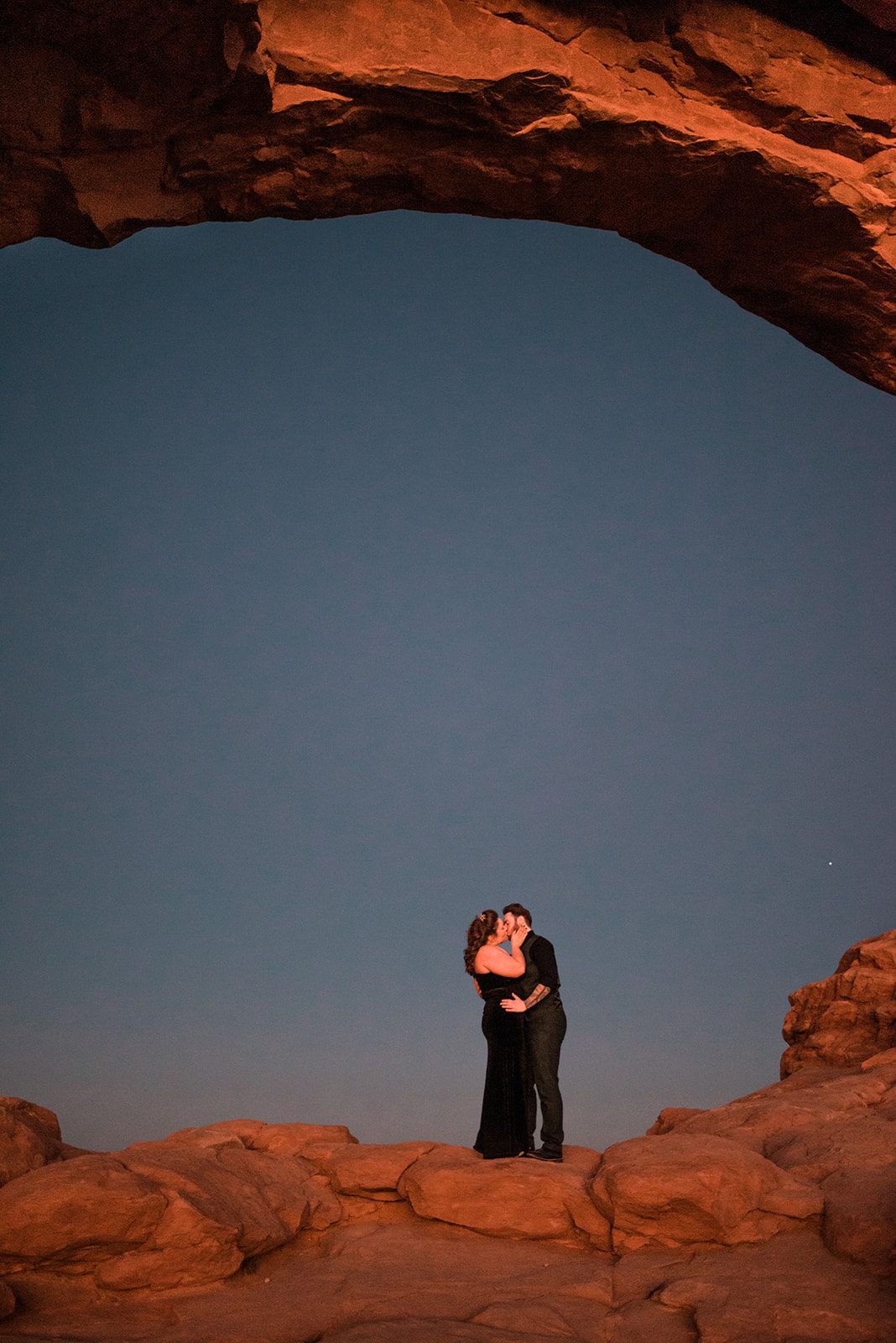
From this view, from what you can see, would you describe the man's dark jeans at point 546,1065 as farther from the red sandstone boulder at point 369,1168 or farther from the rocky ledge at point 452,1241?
the red sandstone boulder at point 369,1168

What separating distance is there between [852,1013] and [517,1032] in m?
4.64

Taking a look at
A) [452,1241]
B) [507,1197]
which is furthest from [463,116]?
[452,1241]

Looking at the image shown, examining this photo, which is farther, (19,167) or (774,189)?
(774,189)

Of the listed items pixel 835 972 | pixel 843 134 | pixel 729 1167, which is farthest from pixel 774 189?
pixel 835 972

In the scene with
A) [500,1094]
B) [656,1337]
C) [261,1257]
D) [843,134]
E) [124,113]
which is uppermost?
[843,134]

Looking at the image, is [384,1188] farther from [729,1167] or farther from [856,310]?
[856,310]

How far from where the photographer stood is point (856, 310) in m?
7.39

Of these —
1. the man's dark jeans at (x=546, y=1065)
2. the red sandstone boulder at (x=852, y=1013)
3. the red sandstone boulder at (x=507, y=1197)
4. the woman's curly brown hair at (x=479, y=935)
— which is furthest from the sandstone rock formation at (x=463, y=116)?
the red sandstone boulder at (x=852, y=1013)

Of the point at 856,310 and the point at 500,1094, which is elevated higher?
the point at 856,310

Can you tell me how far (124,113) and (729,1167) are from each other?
7.52 meters

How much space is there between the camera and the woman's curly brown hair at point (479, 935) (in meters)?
8.37

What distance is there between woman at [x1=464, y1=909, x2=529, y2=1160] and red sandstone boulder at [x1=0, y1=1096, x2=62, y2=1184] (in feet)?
10.7

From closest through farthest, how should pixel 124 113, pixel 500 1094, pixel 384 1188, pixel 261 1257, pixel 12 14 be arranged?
pixel 12 14, pixel 124 113, pixel 261 1257, pixel 384 1188, pixel 500 1094

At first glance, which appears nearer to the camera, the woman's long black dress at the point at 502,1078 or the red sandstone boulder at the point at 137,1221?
the red sandstone boulder at the point at 137,1221
